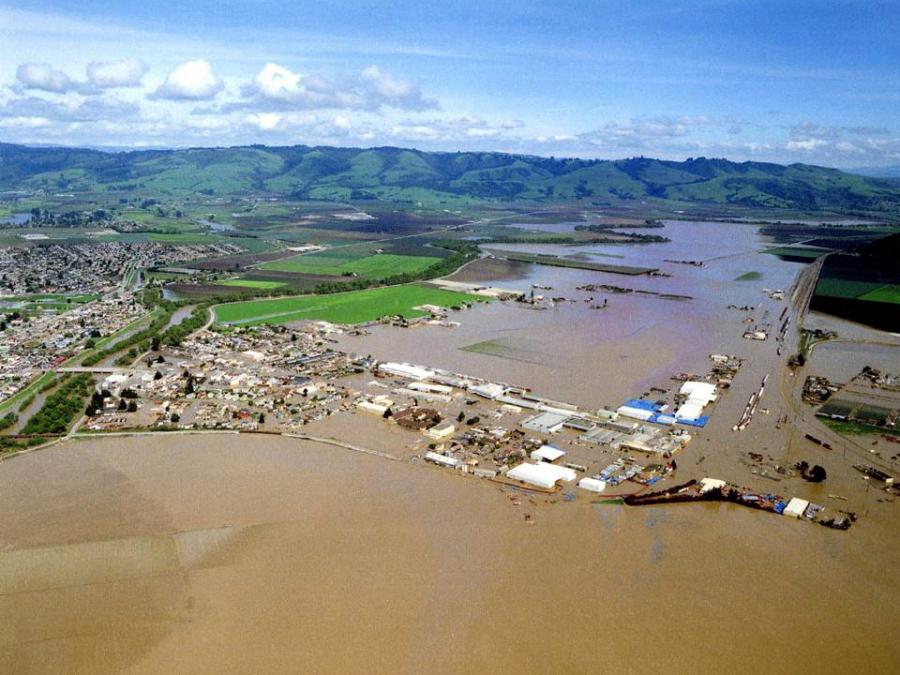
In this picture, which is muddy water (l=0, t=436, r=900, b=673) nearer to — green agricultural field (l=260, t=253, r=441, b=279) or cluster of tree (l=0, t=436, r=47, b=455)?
cluster of tree (l=0, t=436, r=47, b=455)

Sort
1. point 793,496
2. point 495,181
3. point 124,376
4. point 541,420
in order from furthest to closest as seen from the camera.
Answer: point 495,181, point 124,376, point 541,420, point 793,496

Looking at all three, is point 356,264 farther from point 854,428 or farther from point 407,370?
point 854,428

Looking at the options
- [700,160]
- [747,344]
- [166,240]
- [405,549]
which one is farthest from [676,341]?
[700,160]

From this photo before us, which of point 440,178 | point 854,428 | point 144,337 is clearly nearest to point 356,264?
point 144,337

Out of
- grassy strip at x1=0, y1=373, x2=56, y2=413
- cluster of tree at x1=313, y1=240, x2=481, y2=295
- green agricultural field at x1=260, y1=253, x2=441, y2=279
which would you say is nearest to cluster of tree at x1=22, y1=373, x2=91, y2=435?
grassy strip at x1=0, y1=373, x2=56, y2=413

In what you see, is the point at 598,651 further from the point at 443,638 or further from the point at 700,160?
the point at 700,160

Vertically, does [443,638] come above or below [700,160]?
below

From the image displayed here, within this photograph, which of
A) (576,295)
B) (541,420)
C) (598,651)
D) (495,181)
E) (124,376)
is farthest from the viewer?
(495,181)
